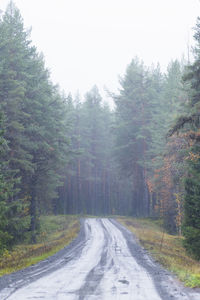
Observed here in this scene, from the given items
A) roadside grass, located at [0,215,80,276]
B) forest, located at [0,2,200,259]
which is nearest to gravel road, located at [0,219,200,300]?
roadside grass, located at [0,215,80,276]

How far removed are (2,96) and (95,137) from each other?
124 feet

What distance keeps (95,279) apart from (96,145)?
5193cm

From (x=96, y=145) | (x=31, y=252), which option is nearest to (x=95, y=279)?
(x=31, y=252)

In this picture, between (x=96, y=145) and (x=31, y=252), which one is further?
(x=96, y=145)

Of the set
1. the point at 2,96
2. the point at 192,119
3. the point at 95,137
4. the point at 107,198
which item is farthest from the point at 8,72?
the point at 107,198

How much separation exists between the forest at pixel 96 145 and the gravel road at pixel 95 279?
346cm

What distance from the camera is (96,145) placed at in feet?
206

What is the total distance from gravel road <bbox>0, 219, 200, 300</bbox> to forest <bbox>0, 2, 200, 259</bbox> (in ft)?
11.4

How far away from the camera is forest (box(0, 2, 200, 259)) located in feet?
63.9

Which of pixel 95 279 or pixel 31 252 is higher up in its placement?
pixel 95 279

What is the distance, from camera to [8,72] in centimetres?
2400

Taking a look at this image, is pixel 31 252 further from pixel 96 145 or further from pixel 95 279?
pixel 96 145

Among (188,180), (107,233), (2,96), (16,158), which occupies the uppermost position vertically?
(2,96)

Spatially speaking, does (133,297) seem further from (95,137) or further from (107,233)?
(95,137)
